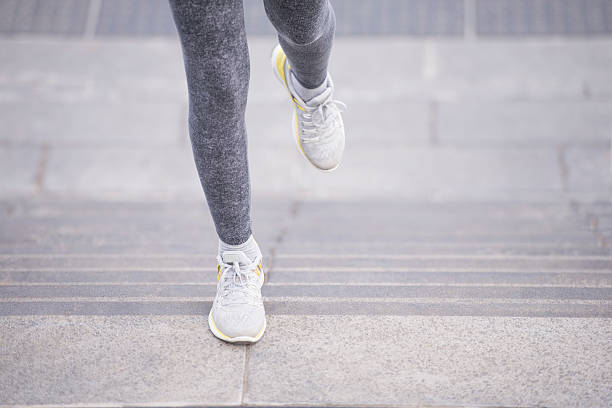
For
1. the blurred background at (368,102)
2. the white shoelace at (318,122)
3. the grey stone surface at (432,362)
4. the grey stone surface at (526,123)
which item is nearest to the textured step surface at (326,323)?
the grey stone surface at (432,362)

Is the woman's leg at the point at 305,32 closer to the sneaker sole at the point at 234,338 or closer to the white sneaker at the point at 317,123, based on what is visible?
the white sneaker at the point at 317,123

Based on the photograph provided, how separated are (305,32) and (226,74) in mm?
245

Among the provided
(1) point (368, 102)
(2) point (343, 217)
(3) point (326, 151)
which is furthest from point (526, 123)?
(3) point (326, 151)

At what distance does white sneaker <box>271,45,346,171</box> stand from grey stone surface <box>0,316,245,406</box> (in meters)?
0.59

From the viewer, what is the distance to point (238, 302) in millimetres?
1452

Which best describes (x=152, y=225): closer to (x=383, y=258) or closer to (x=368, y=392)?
(x=383, y=258)

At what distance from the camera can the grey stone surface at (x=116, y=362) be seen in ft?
4.01

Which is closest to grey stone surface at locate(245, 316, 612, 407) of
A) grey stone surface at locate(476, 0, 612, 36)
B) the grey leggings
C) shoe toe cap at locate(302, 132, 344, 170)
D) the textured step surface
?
the textured step surface

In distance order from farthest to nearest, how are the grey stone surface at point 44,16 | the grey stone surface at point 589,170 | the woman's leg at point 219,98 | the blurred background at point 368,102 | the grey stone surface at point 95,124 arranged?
the grey stone surface at point 44,16, the grey stone surface at point 95,124, the blurred background at point 368,102, the grey stone surface at point 589,170, the woman's leg at point 219,98

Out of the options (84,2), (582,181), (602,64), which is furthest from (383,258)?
(84,2)

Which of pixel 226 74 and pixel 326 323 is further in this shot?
pixel 326 323

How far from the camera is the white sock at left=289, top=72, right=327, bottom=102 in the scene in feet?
5.62

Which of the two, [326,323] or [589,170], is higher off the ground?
[326,323]

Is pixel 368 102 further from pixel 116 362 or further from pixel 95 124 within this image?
pixel 116 362
